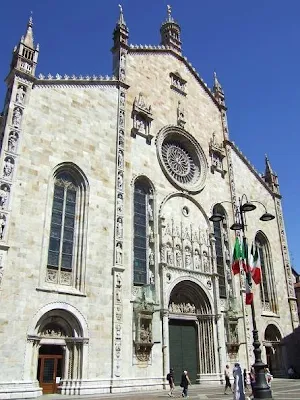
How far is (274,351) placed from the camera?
30.5m

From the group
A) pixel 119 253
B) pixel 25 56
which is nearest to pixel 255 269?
pixel 119 253

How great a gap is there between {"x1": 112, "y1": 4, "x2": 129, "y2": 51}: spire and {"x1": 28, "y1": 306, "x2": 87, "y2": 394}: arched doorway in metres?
18.8

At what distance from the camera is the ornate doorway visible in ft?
60.9

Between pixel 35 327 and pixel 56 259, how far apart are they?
11.9 feet

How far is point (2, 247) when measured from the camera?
1775 cm

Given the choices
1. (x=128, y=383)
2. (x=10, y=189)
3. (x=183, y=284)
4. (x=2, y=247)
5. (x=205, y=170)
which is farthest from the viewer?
(x=205, y=170)

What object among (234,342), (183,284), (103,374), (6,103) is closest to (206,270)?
(183,284)

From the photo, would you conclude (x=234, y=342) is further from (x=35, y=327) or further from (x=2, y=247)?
(x=2, y=247)

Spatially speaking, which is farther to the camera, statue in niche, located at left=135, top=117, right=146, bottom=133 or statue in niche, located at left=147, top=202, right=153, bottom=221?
statue in niche, located at left=135, top=117, right=146, bottom=133

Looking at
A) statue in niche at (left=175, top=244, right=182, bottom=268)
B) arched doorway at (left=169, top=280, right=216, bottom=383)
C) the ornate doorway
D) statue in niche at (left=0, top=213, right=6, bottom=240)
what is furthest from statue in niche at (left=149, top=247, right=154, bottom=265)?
statue in niche at (left=0, top=213, right=6, bottom=240)

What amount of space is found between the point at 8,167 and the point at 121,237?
23.8 ft

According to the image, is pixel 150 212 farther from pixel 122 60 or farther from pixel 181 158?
pixel 122 60

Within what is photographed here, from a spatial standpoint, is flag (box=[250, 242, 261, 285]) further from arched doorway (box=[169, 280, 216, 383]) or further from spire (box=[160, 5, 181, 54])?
spire (box=[160, 5, 181, 54])

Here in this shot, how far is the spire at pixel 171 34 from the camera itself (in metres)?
34.1
